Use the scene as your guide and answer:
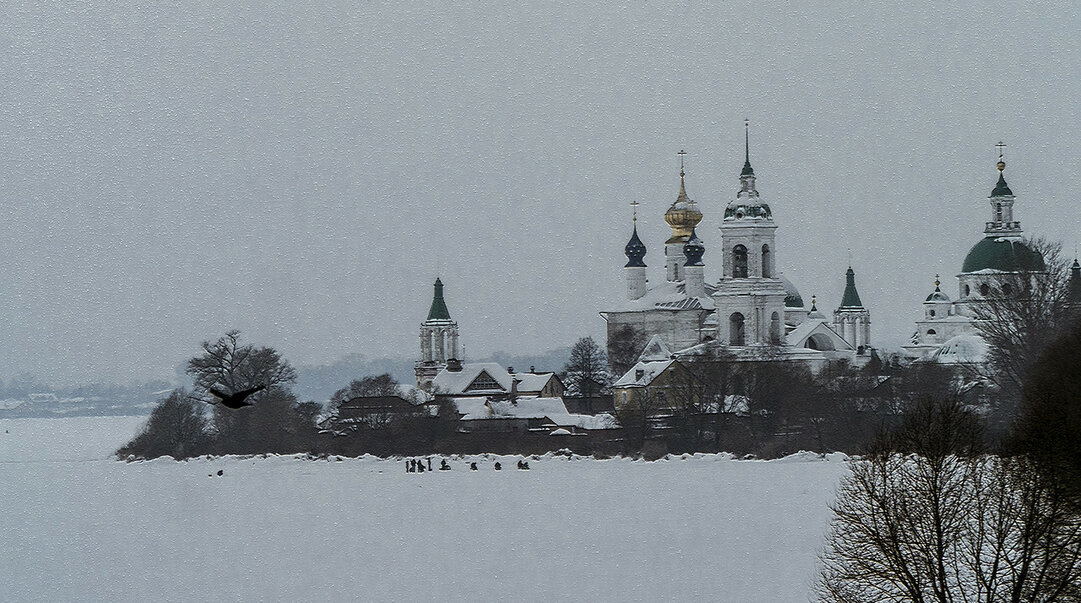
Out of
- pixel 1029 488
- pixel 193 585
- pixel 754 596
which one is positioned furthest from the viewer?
pixel 193 585

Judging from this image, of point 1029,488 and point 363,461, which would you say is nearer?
point 1029,488

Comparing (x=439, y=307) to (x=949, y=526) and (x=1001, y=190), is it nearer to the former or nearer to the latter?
(x=1001, y=190)

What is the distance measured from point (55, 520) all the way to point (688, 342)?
56337 millimetres

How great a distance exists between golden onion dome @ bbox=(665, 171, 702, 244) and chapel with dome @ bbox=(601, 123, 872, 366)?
56 mm

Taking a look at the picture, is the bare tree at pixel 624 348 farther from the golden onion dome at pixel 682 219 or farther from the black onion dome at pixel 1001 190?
the black onion dome at pixel 1001 190

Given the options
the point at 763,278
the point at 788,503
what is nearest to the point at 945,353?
the point at 763,278

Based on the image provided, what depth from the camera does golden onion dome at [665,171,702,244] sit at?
336ft

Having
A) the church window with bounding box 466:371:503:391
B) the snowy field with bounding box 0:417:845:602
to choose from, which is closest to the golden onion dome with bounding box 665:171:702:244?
the church window with bounding box 466:371:503:391

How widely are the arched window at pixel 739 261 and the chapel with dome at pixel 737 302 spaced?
5 centimetres

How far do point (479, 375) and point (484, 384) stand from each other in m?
0.60

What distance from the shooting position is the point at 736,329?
8925 cm

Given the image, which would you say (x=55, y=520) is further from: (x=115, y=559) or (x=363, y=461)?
(x=363, y=461)

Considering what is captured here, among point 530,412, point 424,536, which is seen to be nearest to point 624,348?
point 530,412

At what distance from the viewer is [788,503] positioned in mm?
40594
